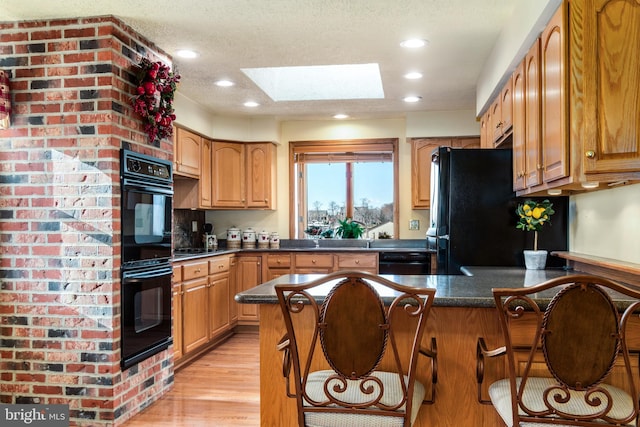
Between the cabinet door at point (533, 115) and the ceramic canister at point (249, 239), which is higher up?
the cabinet door at point (533, 115)

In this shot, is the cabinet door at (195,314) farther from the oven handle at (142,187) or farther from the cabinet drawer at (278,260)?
the cabinet drawer at (278,260)

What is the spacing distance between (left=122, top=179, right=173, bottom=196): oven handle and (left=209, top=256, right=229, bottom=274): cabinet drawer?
1346 mm

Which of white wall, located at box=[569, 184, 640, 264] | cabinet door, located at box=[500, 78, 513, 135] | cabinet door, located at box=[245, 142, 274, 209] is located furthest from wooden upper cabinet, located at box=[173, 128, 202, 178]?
white wall, located at box=[569, 184, 640, 264]

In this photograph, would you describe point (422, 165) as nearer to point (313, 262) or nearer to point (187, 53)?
point (313, 262)

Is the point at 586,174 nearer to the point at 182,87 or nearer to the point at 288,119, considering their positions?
the point at 182,87

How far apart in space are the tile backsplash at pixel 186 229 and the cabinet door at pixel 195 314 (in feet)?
3.35

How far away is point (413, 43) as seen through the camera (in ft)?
11.3

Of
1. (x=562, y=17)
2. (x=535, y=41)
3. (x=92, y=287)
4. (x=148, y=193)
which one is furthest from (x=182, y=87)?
(x=562, y=17)

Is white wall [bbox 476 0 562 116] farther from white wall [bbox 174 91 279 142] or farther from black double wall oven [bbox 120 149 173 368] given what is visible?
white wall [bbox 174 91 279 142]

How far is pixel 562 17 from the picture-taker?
207 centimetres

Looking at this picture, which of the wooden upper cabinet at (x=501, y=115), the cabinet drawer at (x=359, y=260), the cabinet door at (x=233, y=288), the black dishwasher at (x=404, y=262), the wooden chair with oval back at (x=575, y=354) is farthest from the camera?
the cabinet drawer at (x=359, y=260)

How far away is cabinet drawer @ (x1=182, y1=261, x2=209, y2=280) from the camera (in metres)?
4.16

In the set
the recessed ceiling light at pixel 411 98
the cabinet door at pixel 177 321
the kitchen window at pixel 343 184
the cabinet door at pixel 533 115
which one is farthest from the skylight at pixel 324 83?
the cabinet door at pixel 533 115

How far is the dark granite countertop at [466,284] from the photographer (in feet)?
6.43
